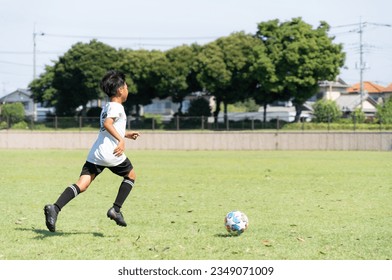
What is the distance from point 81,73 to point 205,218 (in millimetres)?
54619

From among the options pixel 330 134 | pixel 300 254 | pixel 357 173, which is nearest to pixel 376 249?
pixel 300 254

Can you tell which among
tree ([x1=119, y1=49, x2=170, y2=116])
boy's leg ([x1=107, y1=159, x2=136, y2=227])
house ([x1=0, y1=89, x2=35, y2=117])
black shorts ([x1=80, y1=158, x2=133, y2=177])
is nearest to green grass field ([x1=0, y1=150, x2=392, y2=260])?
boy's leg ([x1=107, y1=159, x2=136, y2=227])

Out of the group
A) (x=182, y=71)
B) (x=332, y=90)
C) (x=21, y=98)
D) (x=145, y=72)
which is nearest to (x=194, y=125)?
(x=182, y=71)

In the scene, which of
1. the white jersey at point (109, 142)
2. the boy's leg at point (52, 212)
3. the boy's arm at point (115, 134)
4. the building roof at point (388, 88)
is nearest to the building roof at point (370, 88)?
the building roof at point (388, 88)

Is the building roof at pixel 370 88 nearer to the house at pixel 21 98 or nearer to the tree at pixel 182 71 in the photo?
the house at pixel 21 98

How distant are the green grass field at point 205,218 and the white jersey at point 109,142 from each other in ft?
3.04

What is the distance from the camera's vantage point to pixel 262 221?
10.0 meters

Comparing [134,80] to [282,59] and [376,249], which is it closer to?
[282,59]

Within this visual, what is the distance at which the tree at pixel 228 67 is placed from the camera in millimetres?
56856

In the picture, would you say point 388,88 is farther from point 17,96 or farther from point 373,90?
point 17,96

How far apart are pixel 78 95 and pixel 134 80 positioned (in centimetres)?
605

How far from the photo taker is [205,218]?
10.4 m

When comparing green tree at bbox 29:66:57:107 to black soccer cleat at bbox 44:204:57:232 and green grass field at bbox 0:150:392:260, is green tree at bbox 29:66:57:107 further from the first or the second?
black soccer cleat at bbox 44:204:57:232

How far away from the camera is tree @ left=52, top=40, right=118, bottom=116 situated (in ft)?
205
